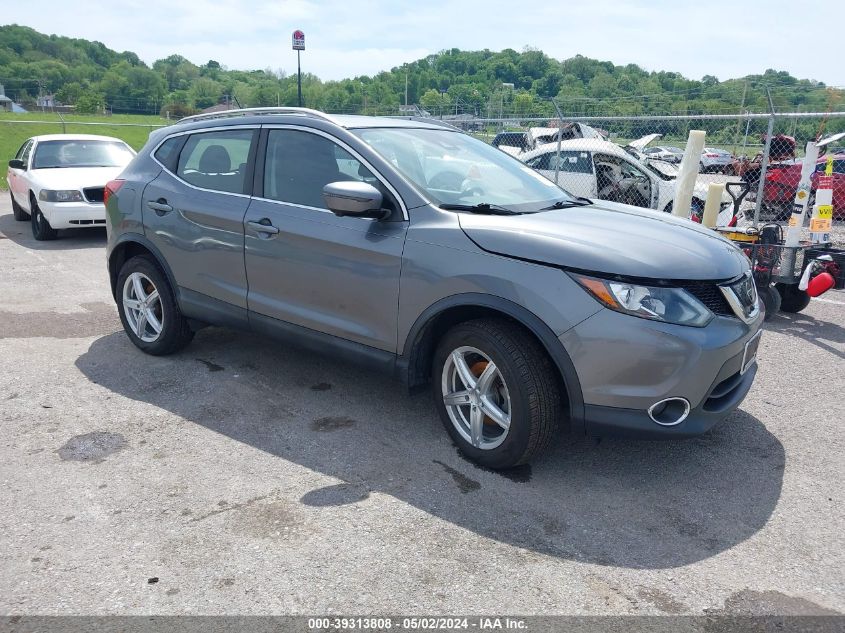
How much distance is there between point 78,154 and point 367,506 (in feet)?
34.3

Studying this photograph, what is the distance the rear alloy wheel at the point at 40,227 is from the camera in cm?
1045

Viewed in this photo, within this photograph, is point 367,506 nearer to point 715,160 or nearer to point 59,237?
point 59,237

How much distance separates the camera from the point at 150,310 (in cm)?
523

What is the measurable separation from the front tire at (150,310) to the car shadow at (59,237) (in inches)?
217

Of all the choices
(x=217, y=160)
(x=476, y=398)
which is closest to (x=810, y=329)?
(x=476, y=398)

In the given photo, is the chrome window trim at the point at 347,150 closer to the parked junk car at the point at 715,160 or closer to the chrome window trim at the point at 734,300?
the chrome window trim at the point at 734,300

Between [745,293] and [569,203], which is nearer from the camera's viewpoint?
[745,293]

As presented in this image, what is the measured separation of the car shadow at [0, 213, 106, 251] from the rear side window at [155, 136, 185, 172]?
5.83 meters

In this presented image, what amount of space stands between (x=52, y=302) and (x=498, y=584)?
598 centimetres

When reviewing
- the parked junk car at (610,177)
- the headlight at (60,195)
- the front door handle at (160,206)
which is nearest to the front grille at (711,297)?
the front door handle at (160,206)

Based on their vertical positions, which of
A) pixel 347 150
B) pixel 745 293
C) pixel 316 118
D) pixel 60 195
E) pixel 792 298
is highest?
pixel 316 118

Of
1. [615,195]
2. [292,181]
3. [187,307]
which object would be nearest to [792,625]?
[292,181]

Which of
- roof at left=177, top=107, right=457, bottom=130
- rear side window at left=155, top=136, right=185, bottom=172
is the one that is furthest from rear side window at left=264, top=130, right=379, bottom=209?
rear side window at left=155, top=136, right=185, bottom=172

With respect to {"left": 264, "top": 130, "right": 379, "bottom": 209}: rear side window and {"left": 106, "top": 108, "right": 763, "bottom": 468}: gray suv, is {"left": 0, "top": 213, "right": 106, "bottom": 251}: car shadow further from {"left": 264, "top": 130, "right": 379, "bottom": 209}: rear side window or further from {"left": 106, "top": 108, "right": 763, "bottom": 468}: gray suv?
{"left": 264, "top": 130, "right": 379, "bottom": 209}: rear side window
